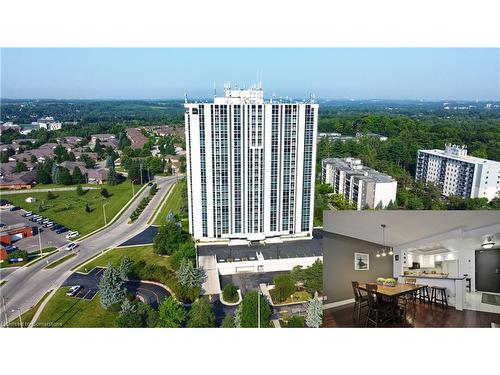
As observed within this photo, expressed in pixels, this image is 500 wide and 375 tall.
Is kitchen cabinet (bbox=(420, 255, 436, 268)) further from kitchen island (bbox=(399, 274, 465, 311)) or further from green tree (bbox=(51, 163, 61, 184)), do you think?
green tree (bbox=(51, 163, 61, 184))

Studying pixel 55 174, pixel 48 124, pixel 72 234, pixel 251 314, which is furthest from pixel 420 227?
pixel 48 124

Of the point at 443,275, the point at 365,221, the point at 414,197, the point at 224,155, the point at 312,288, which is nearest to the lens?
the point at 443,275

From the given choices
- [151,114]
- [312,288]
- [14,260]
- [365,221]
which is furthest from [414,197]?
[151,114]

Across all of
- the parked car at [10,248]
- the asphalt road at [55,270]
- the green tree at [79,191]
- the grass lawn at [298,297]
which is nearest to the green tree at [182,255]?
the asphalt road at [55,270]

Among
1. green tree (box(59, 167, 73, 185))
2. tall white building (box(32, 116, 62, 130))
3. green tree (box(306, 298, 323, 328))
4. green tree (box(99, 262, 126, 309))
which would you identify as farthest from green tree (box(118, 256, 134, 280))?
tall white building (box(32, 116, 62, 130))

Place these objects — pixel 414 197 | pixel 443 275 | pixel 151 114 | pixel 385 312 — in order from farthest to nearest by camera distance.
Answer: pixel 151 114, pixel 414 197, pixel 443 275, pixel 385 312

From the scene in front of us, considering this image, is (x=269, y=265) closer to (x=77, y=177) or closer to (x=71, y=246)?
(x=71, y=246)

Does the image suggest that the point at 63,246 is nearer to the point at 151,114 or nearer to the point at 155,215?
the point at 155,215
